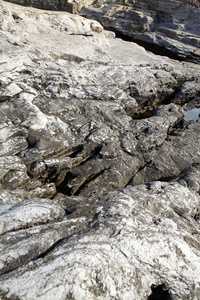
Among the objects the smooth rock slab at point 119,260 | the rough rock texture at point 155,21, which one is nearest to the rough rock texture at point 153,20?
the rough rock texture at point 155,21

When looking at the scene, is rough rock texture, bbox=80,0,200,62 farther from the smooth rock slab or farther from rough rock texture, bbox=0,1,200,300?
the smooth rock slab

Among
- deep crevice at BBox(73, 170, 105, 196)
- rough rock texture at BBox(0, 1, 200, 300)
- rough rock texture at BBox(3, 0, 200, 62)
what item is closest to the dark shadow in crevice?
rough rock texture at BBox(0, 1, 200, 300)

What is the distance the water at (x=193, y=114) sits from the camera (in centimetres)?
1002

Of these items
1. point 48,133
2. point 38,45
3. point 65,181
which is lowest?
point 65,181

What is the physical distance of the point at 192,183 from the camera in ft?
17.4

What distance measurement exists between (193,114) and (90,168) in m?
6.92

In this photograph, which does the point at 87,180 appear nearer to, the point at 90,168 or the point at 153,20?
the point at 90,168

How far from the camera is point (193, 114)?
1042cm

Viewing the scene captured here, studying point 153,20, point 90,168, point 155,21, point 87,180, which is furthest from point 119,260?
point 155,21

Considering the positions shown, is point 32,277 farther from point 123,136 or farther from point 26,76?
point 26,76

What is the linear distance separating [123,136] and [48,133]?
2.33m

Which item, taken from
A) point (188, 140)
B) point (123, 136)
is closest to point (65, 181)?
point (123, 136)

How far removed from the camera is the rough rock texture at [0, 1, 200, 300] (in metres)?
2.93

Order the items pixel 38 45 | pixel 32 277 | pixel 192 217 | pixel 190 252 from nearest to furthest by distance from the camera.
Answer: pixel 32 277 < pixel 190 252 < pixel 192 217 < pixel 38 45
